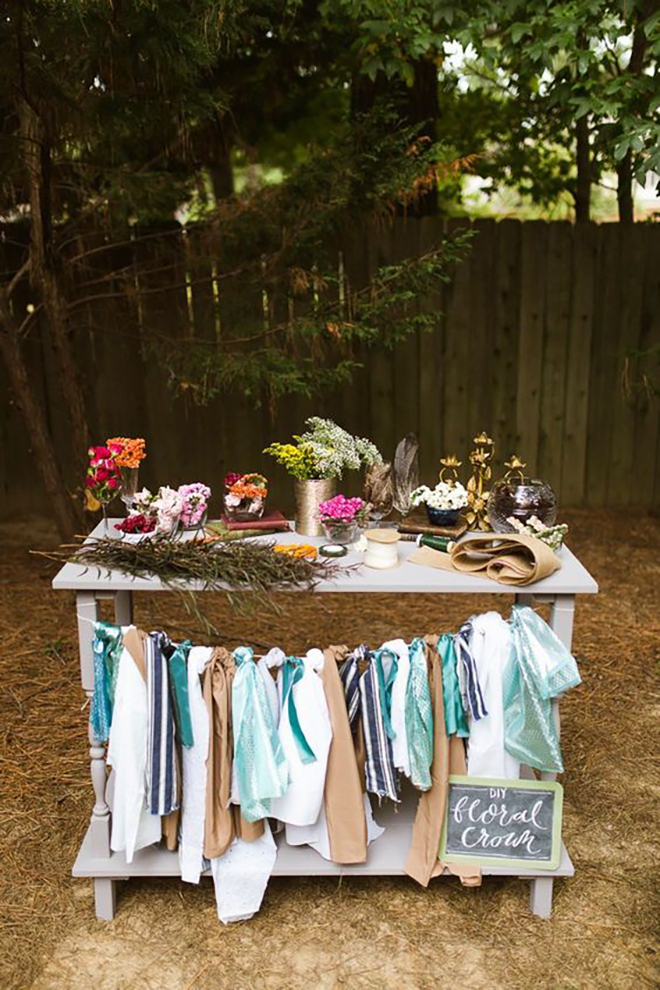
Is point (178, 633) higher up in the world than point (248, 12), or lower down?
lower down

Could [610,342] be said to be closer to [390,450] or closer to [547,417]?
[547,417]

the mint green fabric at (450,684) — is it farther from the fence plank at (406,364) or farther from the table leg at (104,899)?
the fence plank at (406,364)

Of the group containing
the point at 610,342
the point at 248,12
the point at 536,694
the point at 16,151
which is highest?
the point at 248,12

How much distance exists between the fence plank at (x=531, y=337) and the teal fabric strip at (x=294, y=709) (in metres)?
3.61

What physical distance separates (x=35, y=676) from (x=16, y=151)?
2.13m

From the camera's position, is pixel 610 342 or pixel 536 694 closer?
pixel 536 694

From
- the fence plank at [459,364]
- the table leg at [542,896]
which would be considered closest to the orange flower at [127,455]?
the table leg at [542,896]

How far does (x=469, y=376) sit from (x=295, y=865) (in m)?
3.65

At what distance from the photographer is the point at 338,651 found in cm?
237

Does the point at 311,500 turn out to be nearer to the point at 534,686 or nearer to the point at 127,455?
the point at 127,455

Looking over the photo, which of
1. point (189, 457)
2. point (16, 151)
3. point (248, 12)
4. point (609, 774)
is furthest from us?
point (189, 457)

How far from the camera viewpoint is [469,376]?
219 inches

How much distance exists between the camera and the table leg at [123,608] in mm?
2693

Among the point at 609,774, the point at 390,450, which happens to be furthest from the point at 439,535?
the point at 390,450
